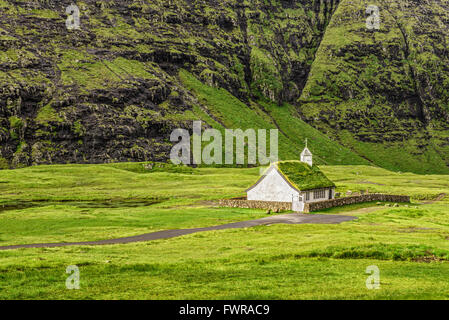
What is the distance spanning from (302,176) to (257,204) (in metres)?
10.9

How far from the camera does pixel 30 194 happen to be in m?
113

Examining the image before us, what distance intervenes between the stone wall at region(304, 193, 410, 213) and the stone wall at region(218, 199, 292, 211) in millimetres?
4125

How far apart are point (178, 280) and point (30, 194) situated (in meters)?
98.6

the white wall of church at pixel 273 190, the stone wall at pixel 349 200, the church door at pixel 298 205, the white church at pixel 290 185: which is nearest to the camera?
the church door at pixel 298 205

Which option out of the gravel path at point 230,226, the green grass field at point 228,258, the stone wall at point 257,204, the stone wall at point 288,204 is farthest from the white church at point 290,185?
the green grass field at point 228,258

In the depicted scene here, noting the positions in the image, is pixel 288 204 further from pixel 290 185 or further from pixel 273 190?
pixel 273 190

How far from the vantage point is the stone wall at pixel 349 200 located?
73.5m

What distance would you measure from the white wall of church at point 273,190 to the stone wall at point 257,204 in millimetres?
3145

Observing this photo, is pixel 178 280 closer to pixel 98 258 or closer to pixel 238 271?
pixel 238 271

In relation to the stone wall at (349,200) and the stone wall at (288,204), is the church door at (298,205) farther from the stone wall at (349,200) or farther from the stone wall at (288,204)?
the stone wall at (349,200)

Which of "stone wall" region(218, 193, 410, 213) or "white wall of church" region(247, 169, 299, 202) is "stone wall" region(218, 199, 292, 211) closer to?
"stone wall" region(218, 193, 410, 213)

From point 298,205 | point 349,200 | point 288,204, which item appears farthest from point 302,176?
point 349,200

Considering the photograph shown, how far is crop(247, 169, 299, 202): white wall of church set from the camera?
258 feet

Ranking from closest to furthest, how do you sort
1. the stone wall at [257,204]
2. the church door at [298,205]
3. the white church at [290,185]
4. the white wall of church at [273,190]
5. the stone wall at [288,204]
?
the church door at [298,205]
the stone wall at [288,204]
the stone wall at [257,204]
the white church at [290,185]
the white wall of church at [273,190]
